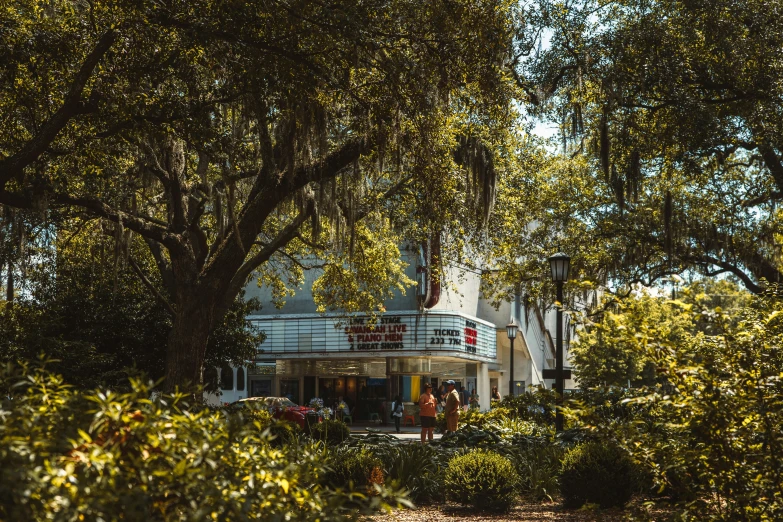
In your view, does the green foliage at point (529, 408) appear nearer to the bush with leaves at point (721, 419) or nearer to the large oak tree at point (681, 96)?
the large oak tree at point (681, 96)

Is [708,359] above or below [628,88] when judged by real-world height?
below

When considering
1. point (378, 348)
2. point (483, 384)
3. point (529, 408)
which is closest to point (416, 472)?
point (529, 408)

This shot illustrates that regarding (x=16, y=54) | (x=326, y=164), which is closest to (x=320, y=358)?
(x=326, y=164)

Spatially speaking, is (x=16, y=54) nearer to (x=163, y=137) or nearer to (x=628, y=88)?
(x=163, y=137)

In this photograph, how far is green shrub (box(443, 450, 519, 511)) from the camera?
10961 millimetres

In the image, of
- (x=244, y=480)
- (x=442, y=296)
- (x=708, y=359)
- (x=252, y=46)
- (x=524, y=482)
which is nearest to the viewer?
(x=244, y=480)

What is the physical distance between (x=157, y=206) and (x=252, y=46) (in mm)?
11191

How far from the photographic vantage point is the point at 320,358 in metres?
37.7

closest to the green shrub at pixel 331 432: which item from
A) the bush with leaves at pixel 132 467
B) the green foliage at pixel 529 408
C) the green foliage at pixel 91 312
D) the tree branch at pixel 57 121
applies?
the green foliage at pixel 529 408

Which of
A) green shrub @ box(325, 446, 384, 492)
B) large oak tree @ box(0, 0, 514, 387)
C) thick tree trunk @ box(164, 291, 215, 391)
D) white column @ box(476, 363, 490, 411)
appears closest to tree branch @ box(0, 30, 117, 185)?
large oak tree @ box(0, 0, 514, 387)

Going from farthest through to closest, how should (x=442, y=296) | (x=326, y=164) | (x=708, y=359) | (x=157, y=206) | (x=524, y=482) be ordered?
(x=442, y=296), (x=157, y=206), (x=326, y=164), (x=524, y=482), (x=708, y=359)

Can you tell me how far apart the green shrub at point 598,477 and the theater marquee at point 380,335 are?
22026mm

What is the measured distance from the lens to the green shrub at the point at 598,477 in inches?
425

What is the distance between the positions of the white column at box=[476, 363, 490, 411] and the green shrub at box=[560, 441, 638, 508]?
31651 mm
